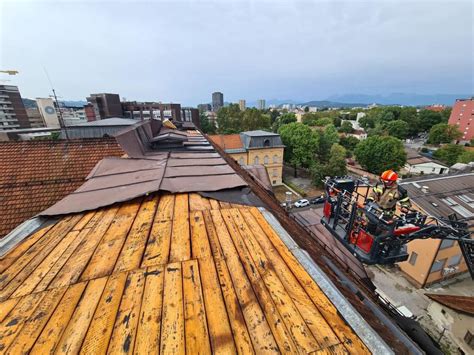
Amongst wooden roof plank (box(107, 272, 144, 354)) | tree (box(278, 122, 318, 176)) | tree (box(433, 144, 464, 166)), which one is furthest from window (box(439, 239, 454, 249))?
tree (box(433, 144, 464, 166))

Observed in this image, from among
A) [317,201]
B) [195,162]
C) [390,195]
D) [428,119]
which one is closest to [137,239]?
[195,162]

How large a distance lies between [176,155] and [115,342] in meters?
5.01

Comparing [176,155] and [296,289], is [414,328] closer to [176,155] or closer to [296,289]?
[296,289]

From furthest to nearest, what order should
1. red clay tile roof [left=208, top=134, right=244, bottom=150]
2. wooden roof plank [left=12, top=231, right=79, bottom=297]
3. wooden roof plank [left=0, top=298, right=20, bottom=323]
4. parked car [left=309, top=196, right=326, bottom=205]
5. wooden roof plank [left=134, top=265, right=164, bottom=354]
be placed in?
1. red clay tile roof [left=208, top=134, right=244, bottom=150]
2. parked car [left=309, top=196, right=326, bottom=205]
3. wooden roof plank [left=12, top=231, right=79, bottom=297]
4. wooden roof plank [left=0, top=298, right=20, bottom=323]
5. wooden roof plank [left=134, top=265, right=164, bottom=354]

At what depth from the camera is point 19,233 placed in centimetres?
300

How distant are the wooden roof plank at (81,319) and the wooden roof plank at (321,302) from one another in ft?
6.41

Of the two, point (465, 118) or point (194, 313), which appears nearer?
point (194, 313)

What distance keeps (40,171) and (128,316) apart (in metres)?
7.65

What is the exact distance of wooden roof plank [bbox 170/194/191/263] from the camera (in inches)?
92.3

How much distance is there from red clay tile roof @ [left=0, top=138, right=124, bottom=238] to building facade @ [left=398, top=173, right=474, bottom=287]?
667 inches

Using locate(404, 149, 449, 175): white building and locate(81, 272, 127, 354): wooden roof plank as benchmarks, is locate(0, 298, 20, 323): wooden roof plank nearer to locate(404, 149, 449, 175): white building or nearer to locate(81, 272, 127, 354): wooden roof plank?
locate(81, 272, 127, 354): wooden roof plank

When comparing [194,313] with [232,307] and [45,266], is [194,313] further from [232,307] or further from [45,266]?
[45,266]

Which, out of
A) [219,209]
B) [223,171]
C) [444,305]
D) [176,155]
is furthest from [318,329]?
[444,305]

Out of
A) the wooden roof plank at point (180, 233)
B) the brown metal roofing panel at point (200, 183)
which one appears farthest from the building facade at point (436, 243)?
the wooden roof plank at point (180, 233)
